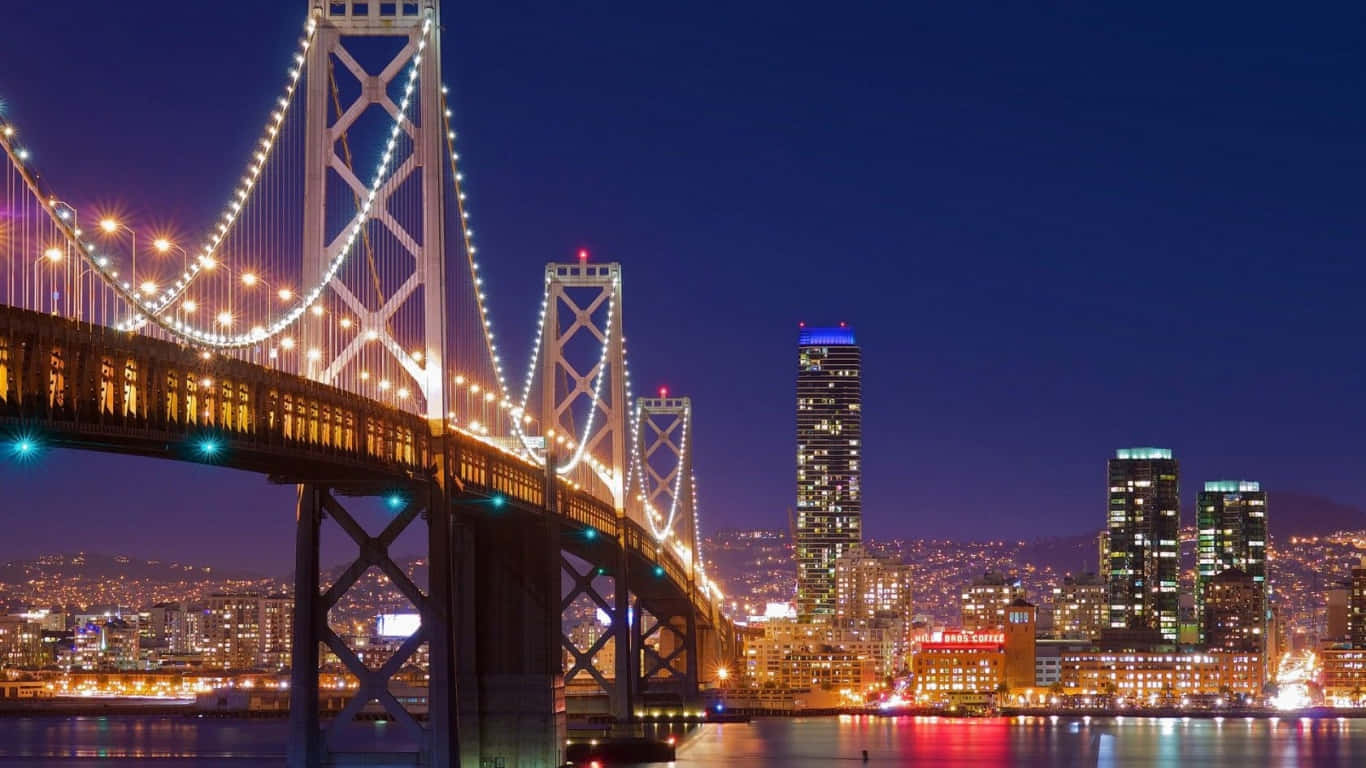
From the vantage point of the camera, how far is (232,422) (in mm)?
34656

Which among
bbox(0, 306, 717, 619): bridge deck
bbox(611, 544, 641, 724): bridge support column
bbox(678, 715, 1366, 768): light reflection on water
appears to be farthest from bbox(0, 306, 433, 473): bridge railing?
bbox(678, 715, 1366, 768): light reflection on water

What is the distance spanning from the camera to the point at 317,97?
4172 centimetres

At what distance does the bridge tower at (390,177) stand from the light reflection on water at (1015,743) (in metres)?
42.1

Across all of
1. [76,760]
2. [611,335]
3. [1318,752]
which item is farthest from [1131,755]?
[76,760]

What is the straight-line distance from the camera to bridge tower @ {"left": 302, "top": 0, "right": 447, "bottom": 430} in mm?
41250

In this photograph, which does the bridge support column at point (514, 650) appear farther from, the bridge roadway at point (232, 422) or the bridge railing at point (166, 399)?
the bridge railing at point (166, 399)

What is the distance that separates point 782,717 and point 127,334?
13760 cm

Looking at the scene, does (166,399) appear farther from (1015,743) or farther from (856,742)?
(1015,743)

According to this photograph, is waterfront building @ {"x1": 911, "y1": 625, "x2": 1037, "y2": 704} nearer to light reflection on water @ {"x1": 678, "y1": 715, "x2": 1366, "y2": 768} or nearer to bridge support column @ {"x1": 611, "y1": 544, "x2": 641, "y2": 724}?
light reflection on water @ {"x1": 678, "y1": 715, "x2": 1366, "y2": 768}

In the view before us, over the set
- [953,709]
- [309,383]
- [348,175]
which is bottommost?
[953,709]

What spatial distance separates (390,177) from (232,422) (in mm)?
10466

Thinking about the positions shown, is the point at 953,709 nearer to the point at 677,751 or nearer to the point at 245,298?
the point at 677,751

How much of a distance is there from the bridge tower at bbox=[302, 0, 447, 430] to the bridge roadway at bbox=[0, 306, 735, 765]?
4.21 feet

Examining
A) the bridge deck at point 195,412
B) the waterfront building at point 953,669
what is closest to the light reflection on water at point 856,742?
the waterfront building at point 953,669
